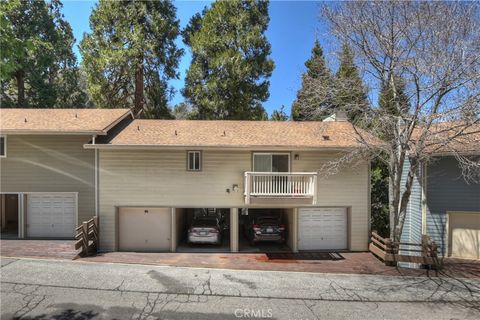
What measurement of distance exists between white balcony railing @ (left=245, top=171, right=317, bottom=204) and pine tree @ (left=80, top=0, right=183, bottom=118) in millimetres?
12725

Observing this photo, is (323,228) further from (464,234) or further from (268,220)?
(464,234)

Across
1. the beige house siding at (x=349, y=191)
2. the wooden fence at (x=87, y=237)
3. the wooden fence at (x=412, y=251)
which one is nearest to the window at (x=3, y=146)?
the wooden fence at (x=87, y=237)

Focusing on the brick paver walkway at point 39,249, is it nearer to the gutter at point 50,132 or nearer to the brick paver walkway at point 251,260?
the brick paver walkway at point 251,260

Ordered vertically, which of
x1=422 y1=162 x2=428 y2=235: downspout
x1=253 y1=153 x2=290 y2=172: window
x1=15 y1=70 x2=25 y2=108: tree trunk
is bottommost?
x1=422 y1=162 x2=428 y2=235: downspout

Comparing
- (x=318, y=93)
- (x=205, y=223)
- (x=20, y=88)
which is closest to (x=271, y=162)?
(x=318, y=93)

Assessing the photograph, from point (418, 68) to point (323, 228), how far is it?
7.71 metres

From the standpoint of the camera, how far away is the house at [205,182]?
1439cm

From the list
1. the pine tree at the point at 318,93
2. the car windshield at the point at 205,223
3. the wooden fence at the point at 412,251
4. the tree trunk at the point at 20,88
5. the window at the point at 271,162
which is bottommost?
the wooden fence at the point at 412,251

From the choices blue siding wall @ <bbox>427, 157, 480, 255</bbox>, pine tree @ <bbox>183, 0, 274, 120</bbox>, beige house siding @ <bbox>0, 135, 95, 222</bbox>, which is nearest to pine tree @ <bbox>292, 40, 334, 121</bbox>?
blue siding wall @ <bbox>427, 157, 480, 255</bbox>

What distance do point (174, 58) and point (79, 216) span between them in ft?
48.5

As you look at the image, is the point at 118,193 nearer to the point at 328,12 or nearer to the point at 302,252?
the point at 302,252

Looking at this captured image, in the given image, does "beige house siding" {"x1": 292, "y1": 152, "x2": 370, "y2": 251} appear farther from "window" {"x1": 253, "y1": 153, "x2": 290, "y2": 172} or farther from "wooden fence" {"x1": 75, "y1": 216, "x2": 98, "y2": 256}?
"wooden fence" {"x1": 75, "y1": 216, "x2": 98, "y2": 256}

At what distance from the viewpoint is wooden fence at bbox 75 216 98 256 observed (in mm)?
12926

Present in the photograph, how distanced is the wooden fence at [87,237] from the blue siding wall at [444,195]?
14.0 m
